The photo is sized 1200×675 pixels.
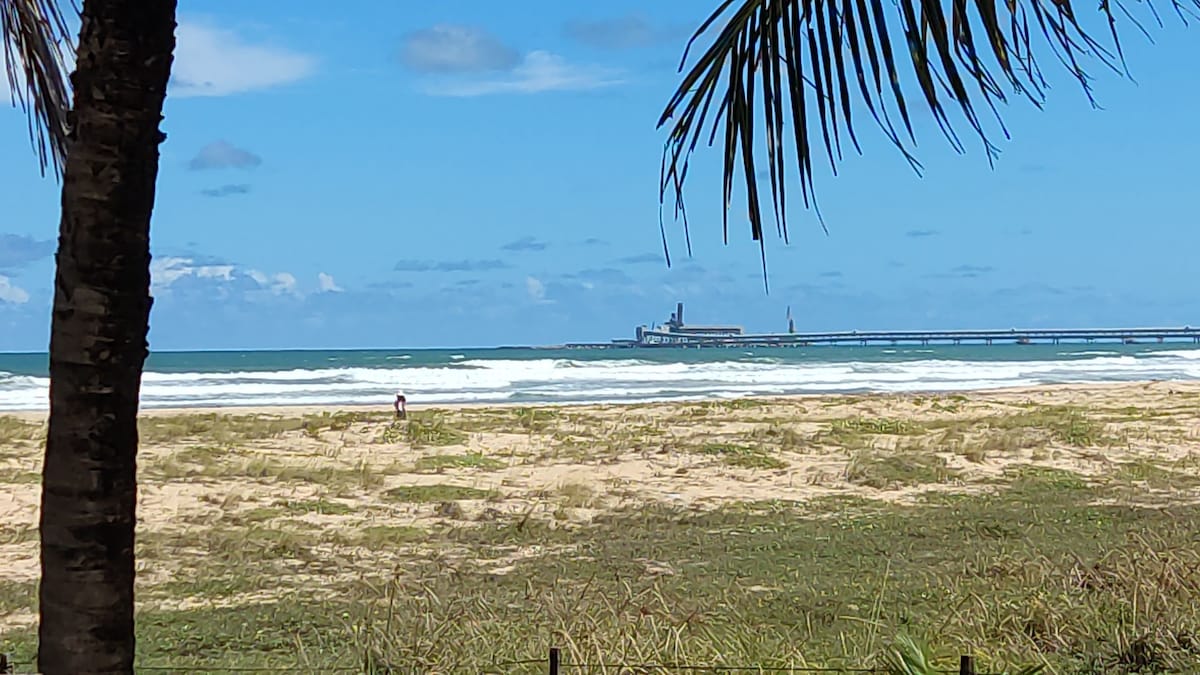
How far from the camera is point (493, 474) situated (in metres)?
14.4

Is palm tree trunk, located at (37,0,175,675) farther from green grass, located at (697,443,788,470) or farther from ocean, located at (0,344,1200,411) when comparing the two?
ocean, located at (0,344,1200,411)

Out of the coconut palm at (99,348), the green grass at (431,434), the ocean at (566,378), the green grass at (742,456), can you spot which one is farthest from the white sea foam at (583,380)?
the coconut palm at (99,348)

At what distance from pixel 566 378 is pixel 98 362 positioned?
154 feet

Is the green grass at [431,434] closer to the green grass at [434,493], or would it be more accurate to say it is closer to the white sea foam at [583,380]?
the green grass at [434,493]

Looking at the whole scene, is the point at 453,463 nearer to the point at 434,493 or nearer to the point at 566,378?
the point at 434,493

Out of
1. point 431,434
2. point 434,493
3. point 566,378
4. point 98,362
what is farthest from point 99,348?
point 566,378

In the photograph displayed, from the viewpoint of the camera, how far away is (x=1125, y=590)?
5.30m

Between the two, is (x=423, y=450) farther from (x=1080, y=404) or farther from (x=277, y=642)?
(x=1080, y=404)

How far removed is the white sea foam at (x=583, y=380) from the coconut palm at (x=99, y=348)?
33721 millimetres

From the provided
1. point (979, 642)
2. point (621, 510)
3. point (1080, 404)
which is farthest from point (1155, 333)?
point (979, 642)

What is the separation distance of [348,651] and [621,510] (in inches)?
257

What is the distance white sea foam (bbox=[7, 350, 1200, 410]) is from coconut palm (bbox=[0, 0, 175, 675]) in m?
33.7

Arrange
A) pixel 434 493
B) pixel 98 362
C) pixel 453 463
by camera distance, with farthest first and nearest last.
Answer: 1. pixel 453 463
2. pixel 434 493
3. pixel 98 362

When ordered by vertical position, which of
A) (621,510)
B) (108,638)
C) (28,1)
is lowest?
(621,510)
